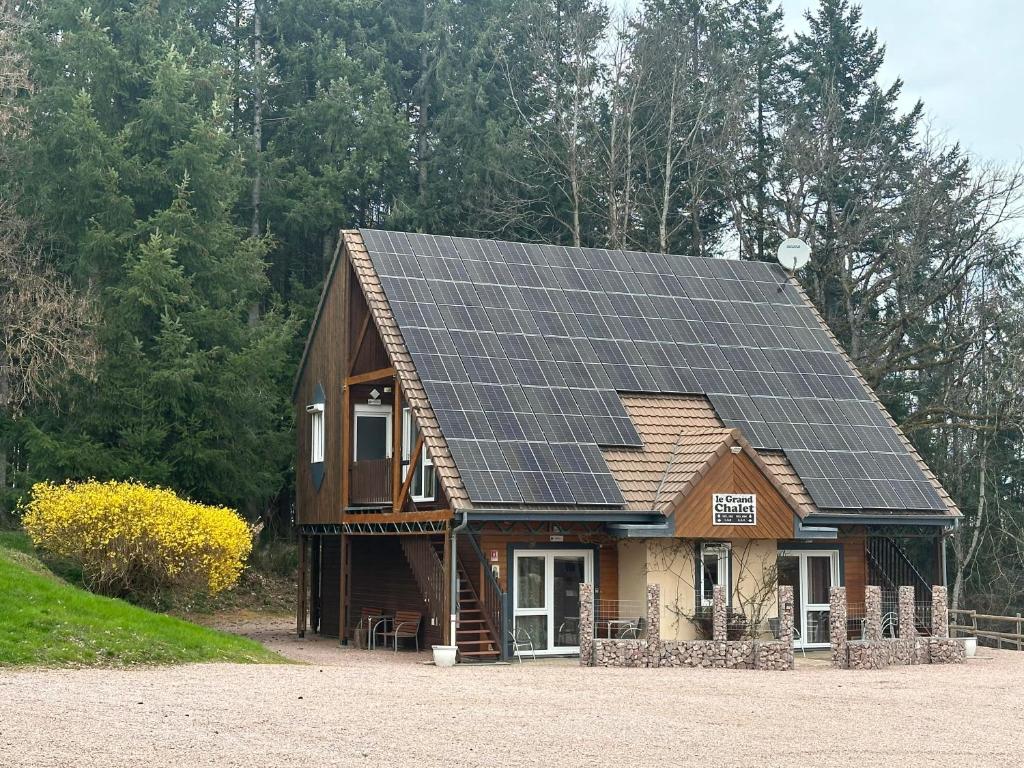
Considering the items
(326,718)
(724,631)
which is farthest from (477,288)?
(326,718)

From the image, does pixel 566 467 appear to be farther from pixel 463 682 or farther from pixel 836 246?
pixel 836 246

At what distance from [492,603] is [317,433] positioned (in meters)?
7.37

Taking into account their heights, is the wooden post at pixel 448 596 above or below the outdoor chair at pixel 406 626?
above

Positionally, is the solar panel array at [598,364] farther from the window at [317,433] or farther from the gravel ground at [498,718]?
the gravel ground at [498,718]

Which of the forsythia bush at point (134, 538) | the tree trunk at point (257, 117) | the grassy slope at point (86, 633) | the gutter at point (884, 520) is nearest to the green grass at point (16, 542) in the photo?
the forsythia bush at point (134, 538)

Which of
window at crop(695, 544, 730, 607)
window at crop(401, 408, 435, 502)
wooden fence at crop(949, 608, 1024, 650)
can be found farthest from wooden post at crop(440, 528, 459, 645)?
wooden fence at crop(949, 608, 1024, 650)

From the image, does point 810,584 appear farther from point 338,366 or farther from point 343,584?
point 338,366

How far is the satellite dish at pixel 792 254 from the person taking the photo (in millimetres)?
31938

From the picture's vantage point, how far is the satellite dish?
31.9m

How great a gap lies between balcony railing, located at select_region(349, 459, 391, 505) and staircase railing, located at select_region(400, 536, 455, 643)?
3.65 feet

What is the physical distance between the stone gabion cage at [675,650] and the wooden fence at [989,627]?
27.3 ft

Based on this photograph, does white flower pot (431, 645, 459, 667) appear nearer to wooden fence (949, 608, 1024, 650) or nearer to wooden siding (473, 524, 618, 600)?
wooden siding (473, 524, 618, 600)

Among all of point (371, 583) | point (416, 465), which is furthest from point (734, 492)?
point (371, 583)

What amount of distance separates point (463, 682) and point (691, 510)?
645 centimetres
